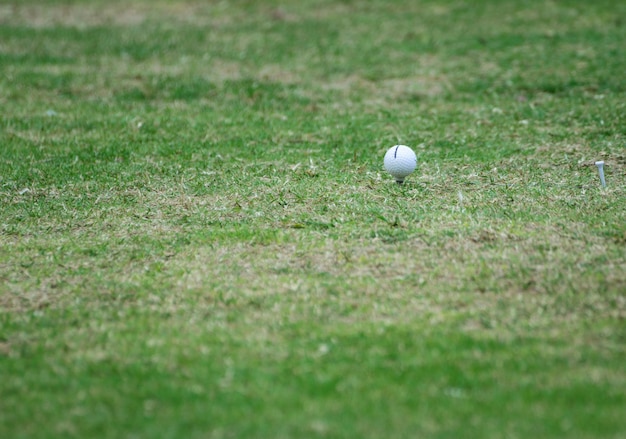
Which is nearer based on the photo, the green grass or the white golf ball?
the green grass

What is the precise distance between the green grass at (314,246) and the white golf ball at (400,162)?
0.17m

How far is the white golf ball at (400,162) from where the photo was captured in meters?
7.80

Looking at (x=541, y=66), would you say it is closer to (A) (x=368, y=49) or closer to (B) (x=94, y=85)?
(A) (x=368, y=49)

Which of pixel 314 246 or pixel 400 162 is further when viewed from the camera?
pixel 400 162

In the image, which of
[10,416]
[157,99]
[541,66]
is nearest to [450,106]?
[541,66]

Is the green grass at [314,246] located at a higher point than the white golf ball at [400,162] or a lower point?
lower

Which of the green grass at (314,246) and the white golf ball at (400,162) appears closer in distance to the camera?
the green grass at (314,246)

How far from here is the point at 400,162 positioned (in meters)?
7.80

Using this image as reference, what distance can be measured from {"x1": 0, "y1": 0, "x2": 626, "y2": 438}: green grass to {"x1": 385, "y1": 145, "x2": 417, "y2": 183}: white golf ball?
0.55 feet

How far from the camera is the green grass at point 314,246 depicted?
430cm

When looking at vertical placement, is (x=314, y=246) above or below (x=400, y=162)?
below

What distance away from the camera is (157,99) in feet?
39.4

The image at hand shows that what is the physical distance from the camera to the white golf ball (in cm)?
780

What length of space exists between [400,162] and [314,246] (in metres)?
1.80
